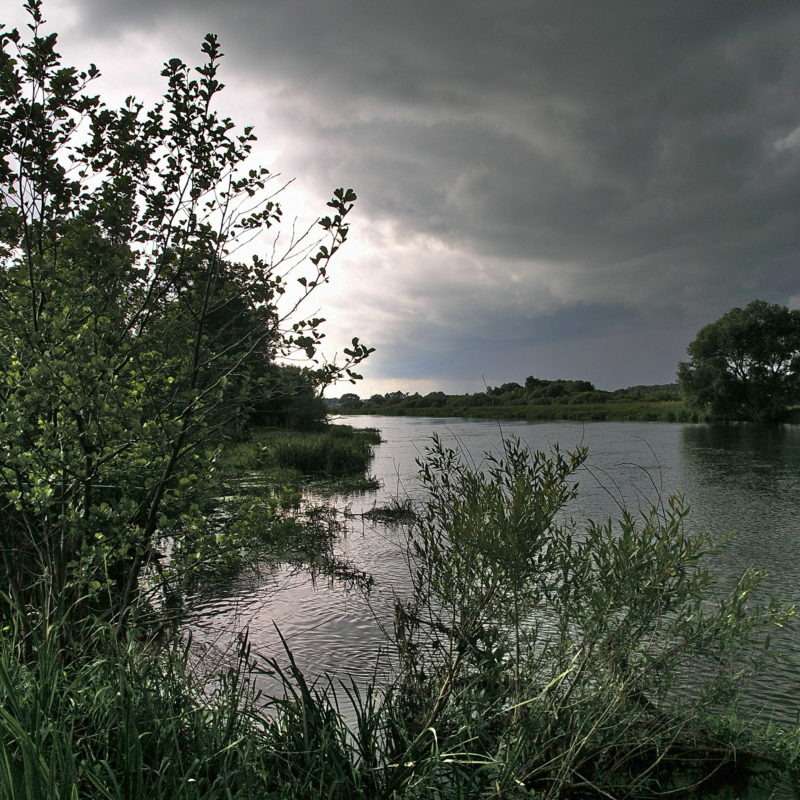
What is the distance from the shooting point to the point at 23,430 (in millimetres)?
3621

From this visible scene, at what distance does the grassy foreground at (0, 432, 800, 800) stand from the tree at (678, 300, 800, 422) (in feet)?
200

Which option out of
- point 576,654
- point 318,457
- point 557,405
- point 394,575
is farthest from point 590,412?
point 576,654

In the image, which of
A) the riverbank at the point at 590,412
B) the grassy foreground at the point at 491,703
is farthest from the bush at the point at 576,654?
the riverbank at the point at 590,412

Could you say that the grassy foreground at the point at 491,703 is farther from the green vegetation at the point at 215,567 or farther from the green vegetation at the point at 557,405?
the green vegetation at the point at 557,405

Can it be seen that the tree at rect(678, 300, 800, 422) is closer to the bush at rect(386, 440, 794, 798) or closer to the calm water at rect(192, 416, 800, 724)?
the calm water at rect(192, 416, 800, 724)

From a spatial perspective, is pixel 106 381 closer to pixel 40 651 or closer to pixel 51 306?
pixel 51 306

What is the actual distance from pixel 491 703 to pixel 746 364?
6630 centimetres

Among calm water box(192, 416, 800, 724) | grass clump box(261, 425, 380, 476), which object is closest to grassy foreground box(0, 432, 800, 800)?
calm water box(192, 416, 800, 724)

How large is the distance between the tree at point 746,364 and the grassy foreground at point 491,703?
200ft

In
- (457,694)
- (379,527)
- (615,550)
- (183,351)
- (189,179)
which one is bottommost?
(379,527)

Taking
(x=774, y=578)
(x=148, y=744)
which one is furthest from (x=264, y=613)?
(x=774, y=578)

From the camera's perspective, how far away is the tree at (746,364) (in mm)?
58000

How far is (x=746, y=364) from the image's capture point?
2375 inches

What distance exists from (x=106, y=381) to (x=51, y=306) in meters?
0.64
